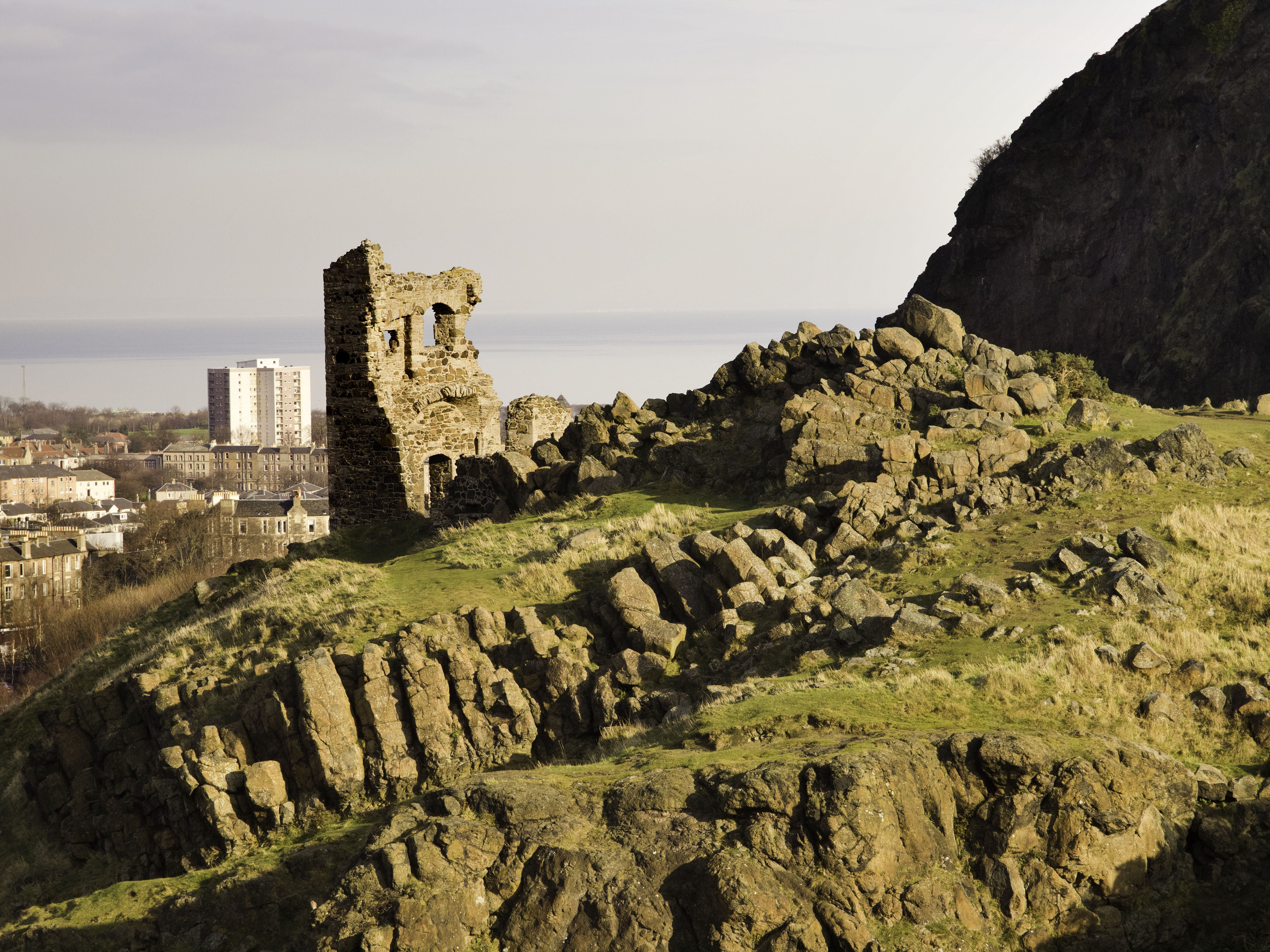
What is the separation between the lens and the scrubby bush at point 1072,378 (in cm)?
2678

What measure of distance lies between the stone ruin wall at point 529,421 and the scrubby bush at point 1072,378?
Result: 11.5 metres

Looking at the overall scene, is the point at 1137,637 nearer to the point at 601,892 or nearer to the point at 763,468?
the point at 601,892

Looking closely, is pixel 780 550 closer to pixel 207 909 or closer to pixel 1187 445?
pixel 1187 445

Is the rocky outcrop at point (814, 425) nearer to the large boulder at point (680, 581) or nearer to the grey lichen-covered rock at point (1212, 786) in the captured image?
the large boulder at point (680, 581)

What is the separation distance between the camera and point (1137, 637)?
15.1 metres

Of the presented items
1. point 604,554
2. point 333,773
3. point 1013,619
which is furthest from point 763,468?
point 333,773

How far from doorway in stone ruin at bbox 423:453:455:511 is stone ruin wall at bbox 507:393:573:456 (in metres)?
1.78

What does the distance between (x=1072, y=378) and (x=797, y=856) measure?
18.8 m

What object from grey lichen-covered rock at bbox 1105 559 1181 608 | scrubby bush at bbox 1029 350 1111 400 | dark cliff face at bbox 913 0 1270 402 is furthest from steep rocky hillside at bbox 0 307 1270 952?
dark cliff face at bbox 913 0 1270 402

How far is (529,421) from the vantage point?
104 ft

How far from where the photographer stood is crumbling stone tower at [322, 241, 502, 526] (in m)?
28.5

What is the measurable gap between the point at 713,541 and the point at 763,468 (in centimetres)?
550

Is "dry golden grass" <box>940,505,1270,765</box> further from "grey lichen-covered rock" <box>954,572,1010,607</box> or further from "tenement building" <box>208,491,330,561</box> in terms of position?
"tenement building" <box>208,491,330,561</box>

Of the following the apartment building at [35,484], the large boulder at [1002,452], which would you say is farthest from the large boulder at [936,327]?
the apartment building at [35,484]
